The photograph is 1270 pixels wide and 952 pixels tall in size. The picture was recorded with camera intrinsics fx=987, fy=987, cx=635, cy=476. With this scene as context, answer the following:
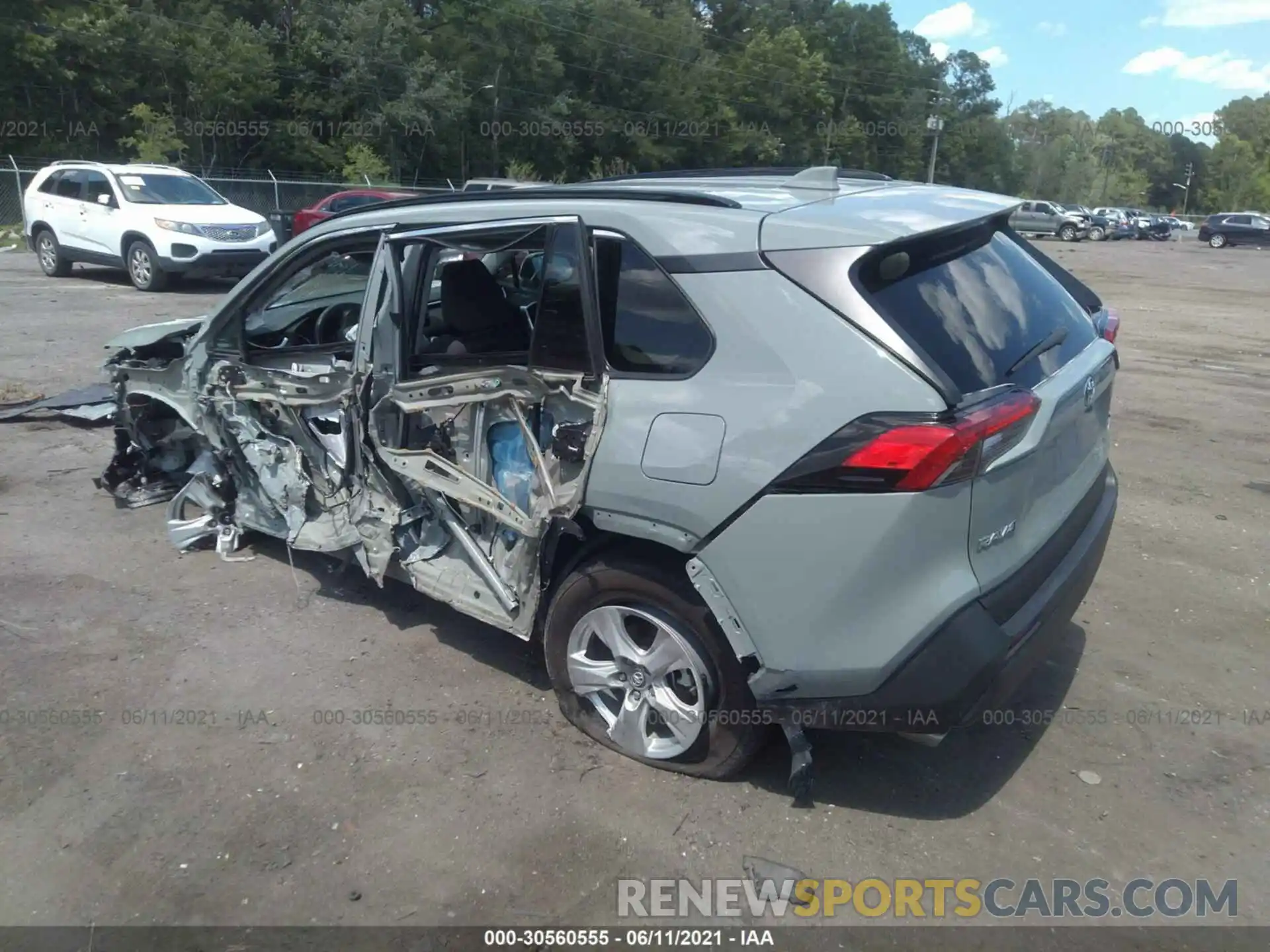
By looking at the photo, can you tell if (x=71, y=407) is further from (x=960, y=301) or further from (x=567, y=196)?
(x=960, y=301)

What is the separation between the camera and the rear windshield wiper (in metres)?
3.10

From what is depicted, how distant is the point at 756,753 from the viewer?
10.8 feet

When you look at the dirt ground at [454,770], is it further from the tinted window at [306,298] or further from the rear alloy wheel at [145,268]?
the rear alloy wheel at [145,268]

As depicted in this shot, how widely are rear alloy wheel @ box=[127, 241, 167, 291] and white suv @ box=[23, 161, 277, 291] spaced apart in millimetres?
12

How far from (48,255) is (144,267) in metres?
3.00

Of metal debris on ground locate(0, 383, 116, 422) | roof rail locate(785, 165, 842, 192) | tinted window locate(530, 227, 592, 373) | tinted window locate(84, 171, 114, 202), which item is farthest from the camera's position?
tinted window locate(84, 171, 114, 202)

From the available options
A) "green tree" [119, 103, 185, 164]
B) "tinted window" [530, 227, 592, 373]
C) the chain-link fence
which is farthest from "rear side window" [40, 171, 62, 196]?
"green tree" [119, 103, 185, 164]

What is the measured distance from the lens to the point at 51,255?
16.8m

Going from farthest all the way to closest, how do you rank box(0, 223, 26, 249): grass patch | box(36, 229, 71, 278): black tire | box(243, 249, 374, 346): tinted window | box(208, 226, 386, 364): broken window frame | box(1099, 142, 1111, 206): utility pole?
box(1099, 142, 1111, 206): utility pole → box(0, 223, 26, 249): grass patch → box(36, 229, 71, 278): black tire → box(243, 249, 374, 346): tinted window → box(208, 226, 386, 364): broken window frame

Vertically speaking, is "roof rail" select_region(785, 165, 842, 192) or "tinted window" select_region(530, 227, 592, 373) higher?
"roof rail" select_region(785, 165, 842, 192)

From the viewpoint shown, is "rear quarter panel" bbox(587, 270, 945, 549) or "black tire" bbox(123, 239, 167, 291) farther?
"black tire" bbox(123, 239, 167, 291)

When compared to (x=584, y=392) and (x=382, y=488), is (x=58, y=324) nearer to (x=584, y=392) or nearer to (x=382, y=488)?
(x=382, y=488)

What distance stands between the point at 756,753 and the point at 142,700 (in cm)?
245

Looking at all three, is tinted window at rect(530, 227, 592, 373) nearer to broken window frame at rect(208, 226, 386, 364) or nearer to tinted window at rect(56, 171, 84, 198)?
broken window frame at rect(208, 226, 386, 364)
